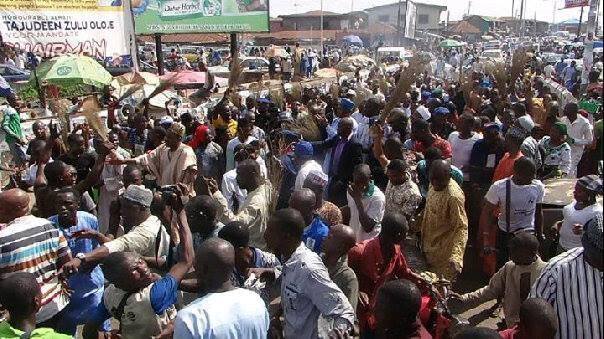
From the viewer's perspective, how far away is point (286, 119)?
8789 mm

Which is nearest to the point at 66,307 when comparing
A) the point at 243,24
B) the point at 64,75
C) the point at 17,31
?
the point at 64,75

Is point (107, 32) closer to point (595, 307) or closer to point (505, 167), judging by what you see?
point (505, 167)

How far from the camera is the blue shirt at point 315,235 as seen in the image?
370 cm

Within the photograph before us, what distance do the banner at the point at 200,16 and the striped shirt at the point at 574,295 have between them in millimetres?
19337

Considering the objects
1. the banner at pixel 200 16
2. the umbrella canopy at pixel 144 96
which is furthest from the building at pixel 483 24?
the umbrella canopy at pixel 144 96

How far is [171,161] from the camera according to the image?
5590 millimetres

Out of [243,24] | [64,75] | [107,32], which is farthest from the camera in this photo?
[243,24]

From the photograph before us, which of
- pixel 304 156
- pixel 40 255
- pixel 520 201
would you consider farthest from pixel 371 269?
pixel 304 156

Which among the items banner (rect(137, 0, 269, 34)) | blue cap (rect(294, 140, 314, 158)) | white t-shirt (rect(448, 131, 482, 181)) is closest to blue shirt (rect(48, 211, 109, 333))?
blue cap (rect(294, 140, 314, 158))

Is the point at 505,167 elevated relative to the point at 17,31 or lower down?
lower down

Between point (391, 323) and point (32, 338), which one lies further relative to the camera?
point (391, 323)

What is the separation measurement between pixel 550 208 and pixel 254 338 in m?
3.68

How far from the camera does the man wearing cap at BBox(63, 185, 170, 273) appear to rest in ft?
10.7

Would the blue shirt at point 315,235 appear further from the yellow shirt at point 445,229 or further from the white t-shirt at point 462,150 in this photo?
the white t-shirt at point 462,150
